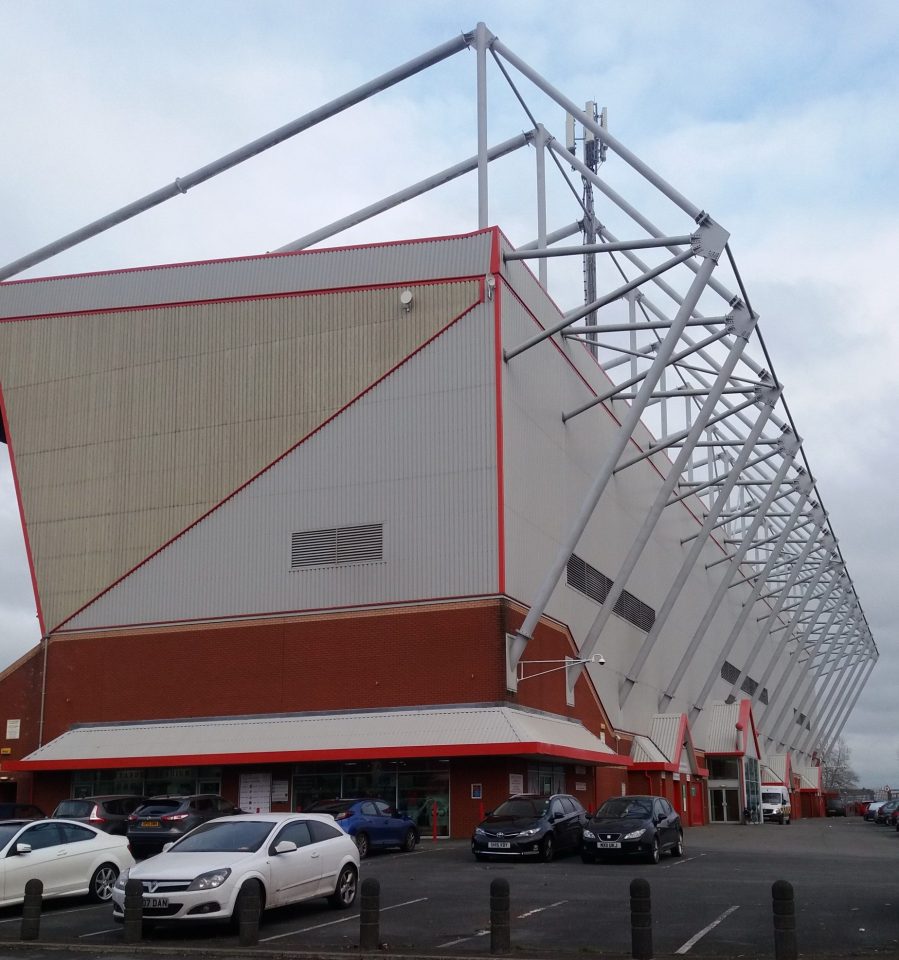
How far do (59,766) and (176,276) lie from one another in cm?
1599

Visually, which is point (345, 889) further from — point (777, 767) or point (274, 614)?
point (777, 767)

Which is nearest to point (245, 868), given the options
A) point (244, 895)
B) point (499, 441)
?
point (244, 895)

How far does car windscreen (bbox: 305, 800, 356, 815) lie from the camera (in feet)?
87.6

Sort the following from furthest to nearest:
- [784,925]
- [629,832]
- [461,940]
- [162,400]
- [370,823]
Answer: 1. [162,400]
2. [370,823]
3. [629,832]
4. [461,940]
5. [784,925]

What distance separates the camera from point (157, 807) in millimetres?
25812

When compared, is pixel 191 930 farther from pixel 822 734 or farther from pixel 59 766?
pixel 822 734

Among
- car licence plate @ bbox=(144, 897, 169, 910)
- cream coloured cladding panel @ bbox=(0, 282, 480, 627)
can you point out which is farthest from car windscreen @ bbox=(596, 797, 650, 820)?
cream coloured cladding panel @ bbox=(0, 282, 480, 627)

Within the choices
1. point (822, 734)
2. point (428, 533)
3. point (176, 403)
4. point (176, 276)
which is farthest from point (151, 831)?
point (822, 734)

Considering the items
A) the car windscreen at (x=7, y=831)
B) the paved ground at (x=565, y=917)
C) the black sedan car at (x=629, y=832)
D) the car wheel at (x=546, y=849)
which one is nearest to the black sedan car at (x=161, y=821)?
the paved ground at (x=565, y=917)

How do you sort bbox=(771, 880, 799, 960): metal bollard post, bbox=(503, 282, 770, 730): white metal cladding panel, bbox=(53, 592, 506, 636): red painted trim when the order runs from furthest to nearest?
bbox=(503, 282, 770, 730): white metal cladding panel, bbox=(53, 592, 506, 636): red painted trim, bbox=(771, 880, 799, 960): metal bollard post

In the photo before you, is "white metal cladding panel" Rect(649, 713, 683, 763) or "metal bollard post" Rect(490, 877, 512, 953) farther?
"white metal cladding panel" Rect(649, 713, 683, 763)

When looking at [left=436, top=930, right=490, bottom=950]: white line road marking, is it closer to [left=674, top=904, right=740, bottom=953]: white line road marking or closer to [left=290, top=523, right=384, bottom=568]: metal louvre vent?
[left=674, top=904, right=740, bottom=953]: white line road marking

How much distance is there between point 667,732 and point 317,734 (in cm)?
1930

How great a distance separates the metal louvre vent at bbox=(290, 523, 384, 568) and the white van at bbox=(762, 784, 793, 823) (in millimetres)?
31837
